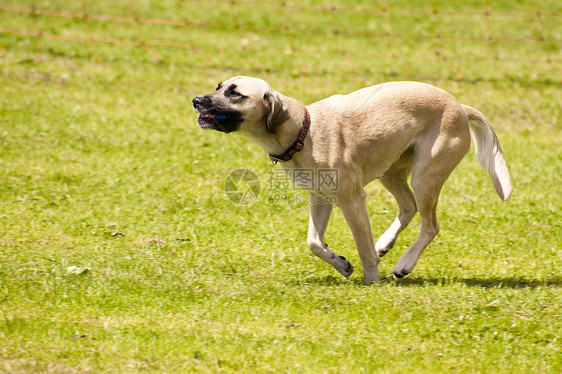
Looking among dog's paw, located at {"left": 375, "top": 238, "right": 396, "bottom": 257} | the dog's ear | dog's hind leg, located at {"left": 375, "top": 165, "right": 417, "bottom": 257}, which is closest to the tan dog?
the dog's ear

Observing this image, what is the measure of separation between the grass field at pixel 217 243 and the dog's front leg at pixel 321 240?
0.16m

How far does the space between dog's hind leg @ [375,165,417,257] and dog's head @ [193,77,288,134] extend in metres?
1.65

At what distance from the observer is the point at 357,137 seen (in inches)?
246

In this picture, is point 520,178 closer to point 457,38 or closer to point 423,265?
→ point 423,265

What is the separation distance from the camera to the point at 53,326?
17.0 feet

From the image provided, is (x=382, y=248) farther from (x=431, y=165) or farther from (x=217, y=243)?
(x=217, y=243)

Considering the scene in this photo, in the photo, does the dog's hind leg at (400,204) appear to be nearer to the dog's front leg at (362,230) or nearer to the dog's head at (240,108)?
the dog's front leg at (362,230)

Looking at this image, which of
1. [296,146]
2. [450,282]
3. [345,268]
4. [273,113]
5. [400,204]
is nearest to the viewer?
[273,113]

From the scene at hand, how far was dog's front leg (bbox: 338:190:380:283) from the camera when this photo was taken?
612cm

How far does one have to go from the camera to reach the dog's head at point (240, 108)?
5.87 meters

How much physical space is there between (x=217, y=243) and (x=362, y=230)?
1.70m

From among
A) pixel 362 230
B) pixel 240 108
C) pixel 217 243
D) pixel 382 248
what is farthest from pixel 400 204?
pixel 240 108

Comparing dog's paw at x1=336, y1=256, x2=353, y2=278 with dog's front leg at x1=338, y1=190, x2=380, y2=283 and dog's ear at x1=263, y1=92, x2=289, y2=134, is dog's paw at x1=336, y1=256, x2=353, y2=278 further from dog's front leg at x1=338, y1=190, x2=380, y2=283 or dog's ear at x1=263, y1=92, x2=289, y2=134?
dog's ear at x1=263, y1=92, x2=289, y2=134

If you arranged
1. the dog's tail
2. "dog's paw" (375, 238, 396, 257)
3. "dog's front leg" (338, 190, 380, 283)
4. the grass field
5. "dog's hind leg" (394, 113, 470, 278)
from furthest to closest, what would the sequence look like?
"dog's paw" (375, 238, 396, 257) → the dog's tail → "dog's hind leg" (394, 113, 470, 278) → "dog's front leg" (338, 190, 380, 283) → the grass field
